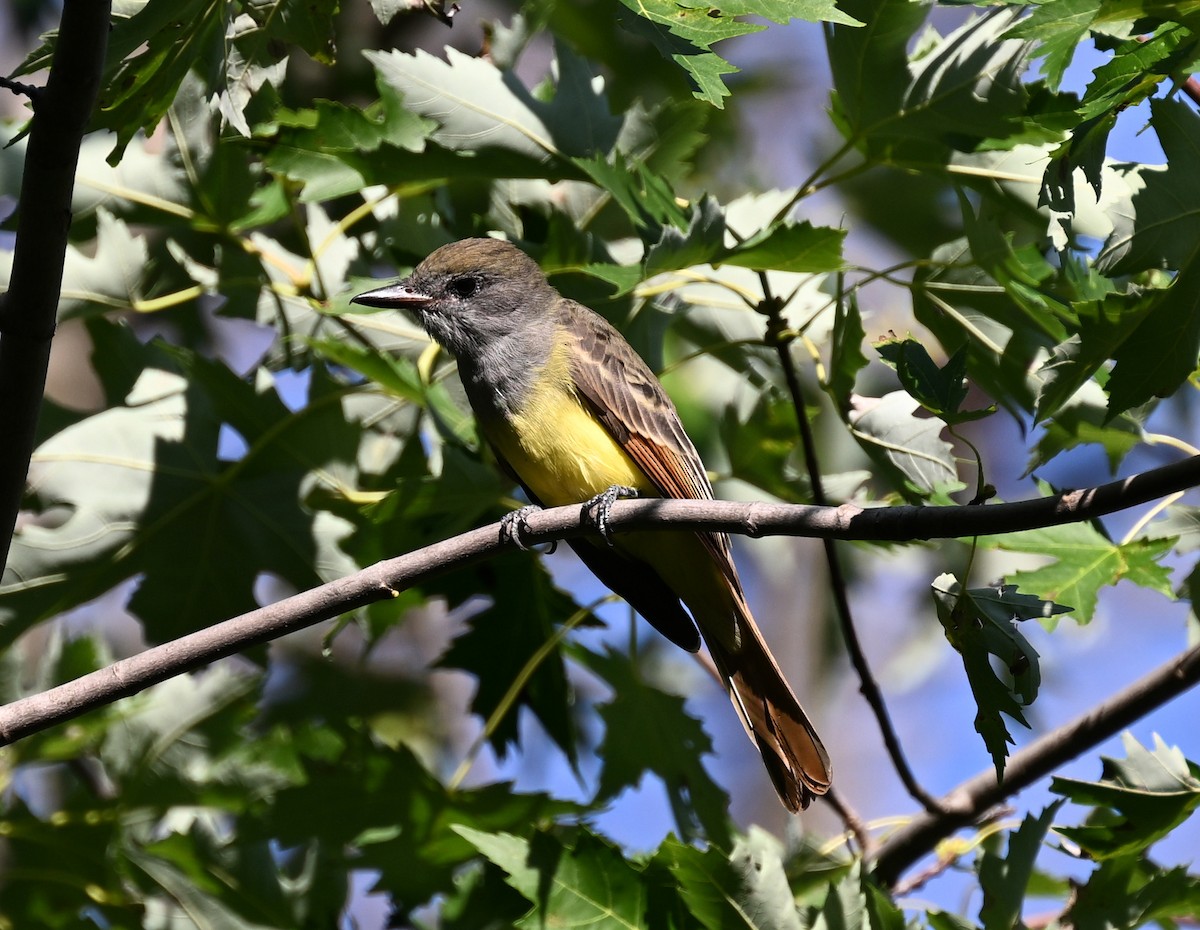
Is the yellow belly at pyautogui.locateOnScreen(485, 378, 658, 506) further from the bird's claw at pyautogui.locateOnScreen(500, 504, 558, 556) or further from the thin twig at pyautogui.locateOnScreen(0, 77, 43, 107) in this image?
the thin twig at pyautogui.locateOnScreen(0, 77, 43, 107)

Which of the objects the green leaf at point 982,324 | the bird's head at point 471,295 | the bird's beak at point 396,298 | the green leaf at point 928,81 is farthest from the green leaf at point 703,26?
the bird's beak at point 396,298

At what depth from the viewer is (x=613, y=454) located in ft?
17.2

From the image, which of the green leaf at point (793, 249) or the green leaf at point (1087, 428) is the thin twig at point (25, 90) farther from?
the green leaf at point (1087, 428)

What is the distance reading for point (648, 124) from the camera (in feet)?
16.8

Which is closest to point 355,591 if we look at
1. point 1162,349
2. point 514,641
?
point 514,641

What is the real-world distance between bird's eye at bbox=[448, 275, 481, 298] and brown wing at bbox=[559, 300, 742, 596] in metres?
0.65

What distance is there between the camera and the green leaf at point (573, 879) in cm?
398

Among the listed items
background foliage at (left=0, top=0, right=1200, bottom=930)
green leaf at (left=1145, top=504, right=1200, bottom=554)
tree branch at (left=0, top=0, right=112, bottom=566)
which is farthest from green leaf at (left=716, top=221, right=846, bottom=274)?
tree branch at (left=0, top=0, right=112, bottom=566)

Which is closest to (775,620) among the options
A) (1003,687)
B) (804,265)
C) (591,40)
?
(591,40)

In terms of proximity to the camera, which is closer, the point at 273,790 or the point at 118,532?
the point at 118,532

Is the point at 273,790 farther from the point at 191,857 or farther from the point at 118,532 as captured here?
the point at 118,532

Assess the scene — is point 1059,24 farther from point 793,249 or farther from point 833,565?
point 833,565

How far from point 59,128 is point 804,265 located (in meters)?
2.24

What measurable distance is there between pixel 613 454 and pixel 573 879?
180cm
